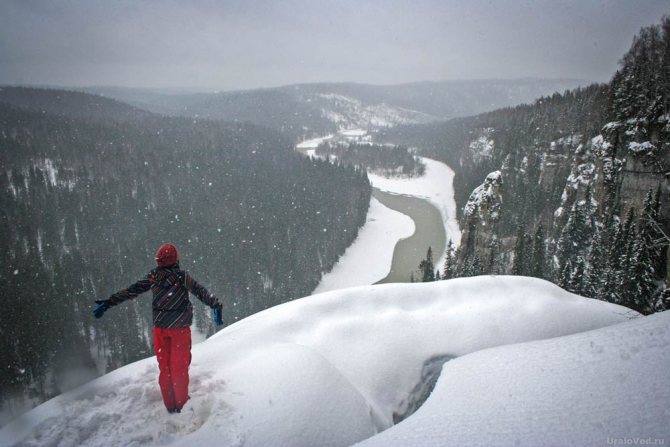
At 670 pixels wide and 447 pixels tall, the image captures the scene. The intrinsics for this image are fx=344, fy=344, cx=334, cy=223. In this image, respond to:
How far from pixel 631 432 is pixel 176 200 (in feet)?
373

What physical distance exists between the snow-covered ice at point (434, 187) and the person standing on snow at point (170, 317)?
72.7 meters

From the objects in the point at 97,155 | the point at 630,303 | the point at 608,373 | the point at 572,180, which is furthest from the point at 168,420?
the point at 97,155

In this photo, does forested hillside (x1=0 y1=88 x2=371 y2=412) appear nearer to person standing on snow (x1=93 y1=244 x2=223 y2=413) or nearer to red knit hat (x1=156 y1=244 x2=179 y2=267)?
person standing on snow (x1=93 y1=244 x2=223 y2=413)

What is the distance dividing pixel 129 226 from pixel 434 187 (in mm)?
96251

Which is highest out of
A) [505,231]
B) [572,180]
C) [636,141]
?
[636,141]

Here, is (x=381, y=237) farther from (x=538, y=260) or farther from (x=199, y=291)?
(x=199, y=291)

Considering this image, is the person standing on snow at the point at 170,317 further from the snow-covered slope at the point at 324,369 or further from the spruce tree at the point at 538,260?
the spruce tree at the point at 538,260

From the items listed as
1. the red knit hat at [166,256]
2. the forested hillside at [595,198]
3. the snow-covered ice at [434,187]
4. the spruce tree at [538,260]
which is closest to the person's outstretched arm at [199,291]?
the red knit hat at [166,256]

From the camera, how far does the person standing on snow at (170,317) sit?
5.15 meters

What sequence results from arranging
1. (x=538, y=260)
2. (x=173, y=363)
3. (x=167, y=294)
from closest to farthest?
1. (x=173, y=363)
2. (x=167, y=294)
3. (x=538, y=260)

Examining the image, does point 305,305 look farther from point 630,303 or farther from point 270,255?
point 270,255

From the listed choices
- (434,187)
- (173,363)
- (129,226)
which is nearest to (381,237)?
(434,187)

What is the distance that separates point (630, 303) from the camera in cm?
2516

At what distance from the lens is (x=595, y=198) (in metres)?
47.4
